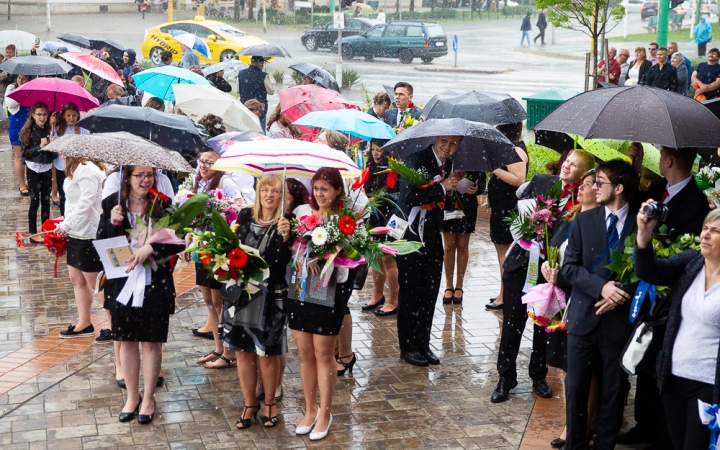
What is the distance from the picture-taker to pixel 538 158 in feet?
39.1

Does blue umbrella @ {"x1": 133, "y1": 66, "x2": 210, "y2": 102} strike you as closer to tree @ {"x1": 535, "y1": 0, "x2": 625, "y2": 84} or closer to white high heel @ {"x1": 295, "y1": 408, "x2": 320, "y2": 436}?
tree @ {"x1": 535, "y1": 0, "x2": 625, "y2": 84}

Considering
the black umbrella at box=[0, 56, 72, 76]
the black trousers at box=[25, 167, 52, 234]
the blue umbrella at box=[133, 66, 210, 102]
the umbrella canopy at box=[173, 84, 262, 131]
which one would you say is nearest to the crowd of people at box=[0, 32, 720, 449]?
the umbrella canopy at box=[173, 84, 262, 131]

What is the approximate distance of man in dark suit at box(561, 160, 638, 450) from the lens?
5613 mm

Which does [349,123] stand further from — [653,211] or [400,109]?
[653,211]

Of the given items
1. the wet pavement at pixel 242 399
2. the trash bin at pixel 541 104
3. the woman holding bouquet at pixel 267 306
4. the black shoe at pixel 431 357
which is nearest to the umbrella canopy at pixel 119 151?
the woman holding bouquet at pixel 267 306

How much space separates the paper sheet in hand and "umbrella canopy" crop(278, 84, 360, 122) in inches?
166

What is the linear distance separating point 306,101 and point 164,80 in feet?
9.88

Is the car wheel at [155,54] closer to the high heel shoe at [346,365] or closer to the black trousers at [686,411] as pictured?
the high heel shoe at [346,365]

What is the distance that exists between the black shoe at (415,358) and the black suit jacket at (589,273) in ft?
6.87

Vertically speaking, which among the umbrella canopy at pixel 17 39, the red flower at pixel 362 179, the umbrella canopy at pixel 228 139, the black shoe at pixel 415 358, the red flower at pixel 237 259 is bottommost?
the black shoe at pixel 415 358

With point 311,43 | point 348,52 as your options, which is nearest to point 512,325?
point 348,52

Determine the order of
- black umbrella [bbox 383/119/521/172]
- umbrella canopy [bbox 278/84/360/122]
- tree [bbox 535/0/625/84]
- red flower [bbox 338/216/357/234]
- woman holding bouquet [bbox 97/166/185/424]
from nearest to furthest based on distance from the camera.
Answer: red flower [bbox 338/216/357/234], woman holding bouquet [bbox 97/166/185/424], black umbrella [bbox 383/119/521/172], umbrella canopy [bbox 278/84/360/122], tree [bbox 535/0/625/84]

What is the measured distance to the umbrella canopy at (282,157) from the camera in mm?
5914

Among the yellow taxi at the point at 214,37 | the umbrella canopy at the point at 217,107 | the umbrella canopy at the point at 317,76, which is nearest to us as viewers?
the umbrella canopy at the point at 217,107
